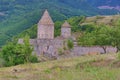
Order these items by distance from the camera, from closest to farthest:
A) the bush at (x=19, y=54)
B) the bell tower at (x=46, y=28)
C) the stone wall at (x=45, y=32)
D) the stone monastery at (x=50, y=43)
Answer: the bush at (x=19, y=54) < the stone monastery at (x=50, y=43) < the stone wall at (x=45, y=32) < the bell tower at (x=46, y=28)

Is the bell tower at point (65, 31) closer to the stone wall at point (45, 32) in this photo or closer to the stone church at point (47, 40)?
the stone church at point (47, 40)

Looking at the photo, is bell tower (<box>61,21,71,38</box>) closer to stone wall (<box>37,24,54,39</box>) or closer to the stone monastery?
the stone monastery

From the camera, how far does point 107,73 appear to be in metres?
A: 14.8

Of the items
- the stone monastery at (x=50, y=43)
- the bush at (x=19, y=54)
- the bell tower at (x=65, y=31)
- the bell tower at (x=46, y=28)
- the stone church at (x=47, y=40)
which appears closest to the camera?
the bush at (x=19, y=54)

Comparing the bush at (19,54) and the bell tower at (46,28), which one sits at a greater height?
the bell tower at (46,28)

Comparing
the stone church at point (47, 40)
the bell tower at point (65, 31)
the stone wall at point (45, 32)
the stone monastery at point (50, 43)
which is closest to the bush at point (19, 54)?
the stone monastery at point (50, 43)

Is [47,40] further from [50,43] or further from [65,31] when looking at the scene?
[65,31]

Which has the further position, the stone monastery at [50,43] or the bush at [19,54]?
the stone monastery at [50,43]

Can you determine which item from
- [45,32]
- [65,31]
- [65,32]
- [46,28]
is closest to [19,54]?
[45,32]

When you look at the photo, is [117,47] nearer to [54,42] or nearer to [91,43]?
[91,43]

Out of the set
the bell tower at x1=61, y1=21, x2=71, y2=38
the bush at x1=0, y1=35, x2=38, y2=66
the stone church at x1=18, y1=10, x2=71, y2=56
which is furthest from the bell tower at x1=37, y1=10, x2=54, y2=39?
the bush at x1=0, y1=35, x2=38, y2=66

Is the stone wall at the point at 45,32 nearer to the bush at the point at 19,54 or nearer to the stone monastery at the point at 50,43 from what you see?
the stone monastery at the point at 50,43

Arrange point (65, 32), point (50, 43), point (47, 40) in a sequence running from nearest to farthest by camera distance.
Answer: point (50, 43) → point (47, 40) → point (65, 32)

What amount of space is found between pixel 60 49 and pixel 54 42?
21.3 ft
